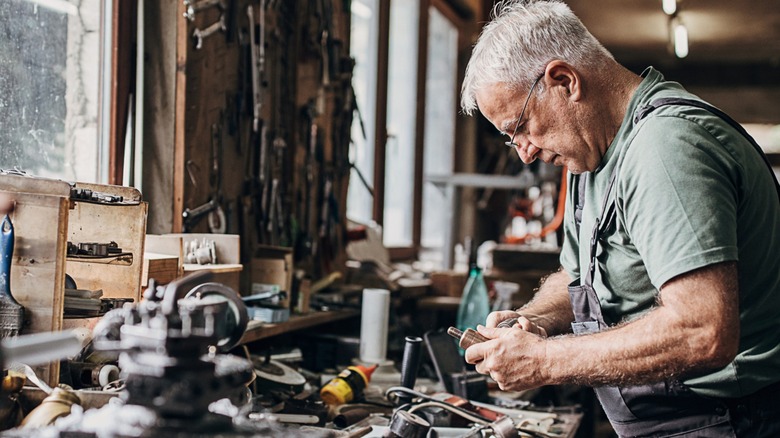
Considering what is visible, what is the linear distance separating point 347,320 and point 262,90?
104cm

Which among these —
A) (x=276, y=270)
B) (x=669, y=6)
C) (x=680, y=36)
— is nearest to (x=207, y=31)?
(x=276, y=270)

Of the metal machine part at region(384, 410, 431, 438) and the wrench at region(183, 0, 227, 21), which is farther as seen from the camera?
the wrench at region(183, 0, 227, 21)

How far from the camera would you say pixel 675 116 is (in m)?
1.68

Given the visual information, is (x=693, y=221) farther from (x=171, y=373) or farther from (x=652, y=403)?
(x=171, y=373)

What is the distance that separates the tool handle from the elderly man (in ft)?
3.10

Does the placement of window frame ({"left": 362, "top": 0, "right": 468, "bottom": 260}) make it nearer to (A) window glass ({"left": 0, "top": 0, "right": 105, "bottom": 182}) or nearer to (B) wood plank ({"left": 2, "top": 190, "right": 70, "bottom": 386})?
(A) window glass ({"left": 0, "top": 0, "right": 105, "bottom": 182})

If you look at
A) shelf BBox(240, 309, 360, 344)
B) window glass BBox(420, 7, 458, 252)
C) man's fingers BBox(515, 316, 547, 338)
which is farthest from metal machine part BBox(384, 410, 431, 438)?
window glass BBox(420, 7, 458, 252)

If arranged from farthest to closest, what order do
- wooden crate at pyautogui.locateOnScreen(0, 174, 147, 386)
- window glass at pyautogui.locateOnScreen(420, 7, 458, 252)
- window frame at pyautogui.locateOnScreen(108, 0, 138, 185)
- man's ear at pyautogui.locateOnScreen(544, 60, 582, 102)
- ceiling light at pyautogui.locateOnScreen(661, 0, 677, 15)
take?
ceiling light at pyautogui.locateOnScreen(661, 0, 677, 15) < window glass at pyautogui.locateOnScreen(420, 7, 458, 252) < window frame at pyautogui.locateOnScreen(108, 0, 138, 185) < man's ear at pyautogui.locateOnScreen(544, 60, 582, 102) < wooden crate at pyautogui.locateOnScreen(0, 174, 147, 386)

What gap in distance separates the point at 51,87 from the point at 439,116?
15.7 ft

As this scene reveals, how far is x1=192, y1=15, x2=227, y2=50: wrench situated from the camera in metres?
2.68

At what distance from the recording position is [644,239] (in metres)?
1.65

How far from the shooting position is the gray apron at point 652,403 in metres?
1.77

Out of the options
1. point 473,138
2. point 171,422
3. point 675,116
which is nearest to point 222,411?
point 171,422

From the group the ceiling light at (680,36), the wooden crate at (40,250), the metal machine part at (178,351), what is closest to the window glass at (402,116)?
the ceiling light at (680,36)
